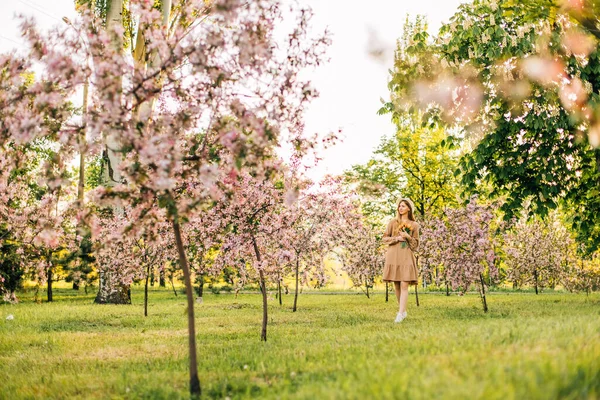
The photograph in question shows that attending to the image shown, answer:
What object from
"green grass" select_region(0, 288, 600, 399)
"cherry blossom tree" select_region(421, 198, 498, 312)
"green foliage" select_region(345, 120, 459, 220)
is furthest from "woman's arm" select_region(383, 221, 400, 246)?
"green foliage" select_region(345, 120, 459, 220)

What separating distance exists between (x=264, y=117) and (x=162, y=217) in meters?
1.90

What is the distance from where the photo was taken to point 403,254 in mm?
11445

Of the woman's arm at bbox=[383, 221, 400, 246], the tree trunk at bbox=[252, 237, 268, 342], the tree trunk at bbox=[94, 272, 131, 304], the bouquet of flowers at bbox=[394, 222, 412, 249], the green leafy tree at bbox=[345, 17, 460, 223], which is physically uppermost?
the green leafy tree at bbox=[345, 17, 460, 223]

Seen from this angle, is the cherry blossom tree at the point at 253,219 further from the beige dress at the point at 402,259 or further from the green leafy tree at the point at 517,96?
the green leafy tree at the point at 517,96

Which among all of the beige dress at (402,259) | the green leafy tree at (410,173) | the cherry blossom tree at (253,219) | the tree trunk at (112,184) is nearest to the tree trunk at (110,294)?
the tree trunk at (112,184)

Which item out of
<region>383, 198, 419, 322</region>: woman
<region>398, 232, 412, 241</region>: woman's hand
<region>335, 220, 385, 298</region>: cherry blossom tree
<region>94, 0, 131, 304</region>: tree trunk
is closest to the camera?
<region>398, 232, 412, 241</region>: woman's hand

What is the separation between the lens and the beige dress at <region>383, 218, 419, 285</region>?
1123 centimetres

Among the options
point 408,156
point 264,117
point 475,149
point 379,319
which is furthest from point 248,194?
point 408,156

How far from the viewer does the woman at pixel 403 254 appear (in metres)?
11.2

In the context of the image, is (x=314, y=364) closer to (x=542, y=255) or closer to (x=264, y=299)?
(x=264, y=299)

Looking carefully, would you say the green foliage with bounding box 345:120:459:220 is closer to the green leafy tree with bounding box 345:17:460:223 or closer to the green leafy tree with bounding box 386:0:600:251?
the green leafy tree with bounding box 345:17:460:223

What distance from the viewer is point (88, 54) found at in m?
5.36

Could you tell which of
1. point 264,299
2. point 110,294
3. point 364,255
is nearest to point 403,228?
point 264,299

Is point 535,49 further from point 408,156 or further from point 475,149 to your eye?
point 408,156
